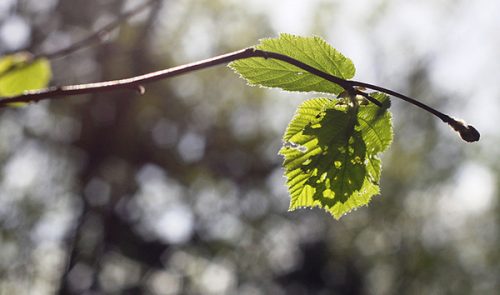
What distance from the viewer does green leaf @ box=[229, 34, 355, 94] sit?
705 mm

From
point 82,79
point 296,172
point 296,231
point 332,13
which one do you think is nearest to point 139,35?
point 82,79

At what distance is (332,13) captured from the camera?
38.8ft

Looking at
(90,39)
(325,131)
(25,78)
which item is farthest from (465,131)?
(25,78)

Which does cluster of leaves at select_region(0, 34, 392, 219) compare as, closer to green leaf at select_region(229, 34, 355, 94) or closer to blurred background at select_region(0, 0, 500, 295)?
green leaf at select_region(229, 34, 355, 94)

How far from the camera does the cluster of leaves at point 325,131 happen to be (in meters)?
0.71

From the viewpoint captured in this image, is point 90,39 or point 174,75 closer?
point 174,75

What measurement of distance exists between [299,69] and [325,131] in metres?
0.10

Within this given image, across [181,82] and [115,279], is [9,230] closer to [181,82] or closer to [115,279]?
[115,279]

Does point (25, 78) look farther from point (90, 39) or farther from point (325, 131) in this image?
point (325, 131)

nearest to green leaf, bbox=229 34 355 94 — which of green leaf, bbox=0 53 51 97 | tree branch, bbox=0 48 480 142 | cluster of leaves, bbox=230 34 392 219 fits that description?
cluster of leaves, bbox=230 34 392 219

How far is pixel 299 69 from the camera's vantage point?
0.73 meters

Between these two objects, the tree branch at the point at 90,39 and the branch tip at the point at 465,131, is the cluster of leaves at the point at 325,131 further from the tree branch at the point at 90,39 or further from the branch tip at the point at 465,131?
the tree branch at the point at 90,39

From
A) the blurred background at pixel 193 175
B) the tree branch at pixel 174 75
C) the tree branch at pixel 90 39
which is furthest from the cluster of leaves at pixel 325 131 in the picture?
the blurred background at pixel 193 175

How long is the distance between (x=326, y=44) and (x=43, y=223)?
12.8 meters
